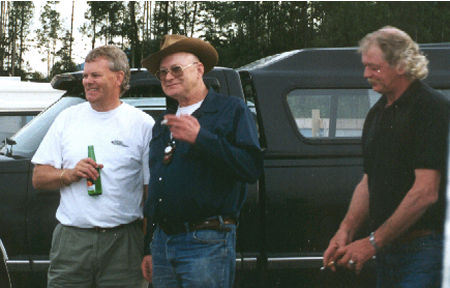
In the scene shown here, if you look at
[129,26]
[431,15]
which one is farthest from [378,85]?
[129,26]

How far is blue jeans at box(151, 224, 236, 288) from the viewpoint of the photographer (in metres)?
2.60

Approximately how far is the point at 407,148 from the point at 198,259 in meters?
1.00

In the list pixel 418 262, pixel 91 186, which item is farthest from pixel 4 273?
pixel 418 262

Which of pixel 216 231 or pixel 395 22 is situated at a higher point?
pixel 395 22

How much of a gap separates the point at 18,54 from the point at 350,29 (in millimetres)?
34271

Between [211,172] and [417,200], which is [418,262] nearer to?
[417,200]

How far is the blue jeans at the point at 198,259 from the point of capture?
2600mm

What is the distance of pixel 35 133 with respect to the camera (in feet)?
13.0

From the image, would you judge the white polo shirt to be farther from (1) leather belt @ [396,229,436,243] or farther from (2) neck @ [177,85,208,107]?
(1) leather belt @ [396,229,436,243]

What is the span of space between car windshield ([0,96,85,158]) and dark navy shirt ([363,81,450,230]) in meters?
2.12

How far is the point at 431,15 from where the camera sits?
34750 mm

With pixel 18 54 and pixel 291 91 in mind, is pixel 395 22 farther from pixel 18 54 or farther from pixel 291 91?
pixel 18 54

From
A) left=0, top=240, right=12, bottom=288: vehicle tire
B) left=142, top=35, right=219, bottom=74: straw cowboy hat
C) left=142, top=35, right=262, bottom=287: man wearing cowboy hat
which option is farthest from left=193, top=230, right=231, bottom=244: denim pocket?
left=0, top=240, right=12, bottom=288: vehicle tire

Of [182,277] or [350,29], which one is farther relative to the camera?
[350,29]
